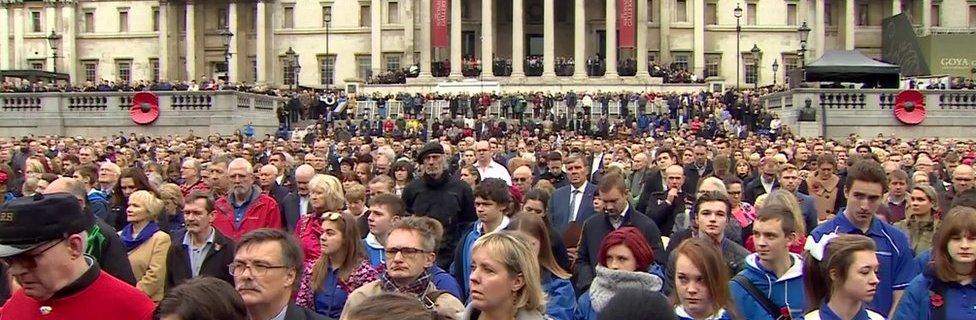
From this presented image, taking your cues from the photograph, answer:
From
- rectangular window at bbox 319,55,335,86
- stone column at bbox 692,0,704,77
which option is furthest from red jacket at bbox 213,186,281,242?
rectangular window at bbox 319,55,335,86

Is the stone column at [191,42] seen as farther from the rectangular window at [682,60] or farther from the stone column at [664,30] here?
the rectangular window at [682,60]

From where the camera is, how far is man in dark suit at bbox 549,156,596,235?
1266cm

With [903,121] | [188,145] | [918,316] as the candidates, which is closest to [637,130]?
[903,121]

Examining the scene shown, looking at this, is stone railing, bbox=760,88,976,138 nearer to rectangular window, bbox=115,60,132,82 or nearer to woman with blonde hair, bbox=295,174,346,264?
woman with blonde hair, bbox=295,174,346,264

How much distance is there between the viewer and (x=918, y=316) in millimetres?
7047

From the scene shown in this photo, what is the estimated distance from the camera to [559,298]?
769 centimetres

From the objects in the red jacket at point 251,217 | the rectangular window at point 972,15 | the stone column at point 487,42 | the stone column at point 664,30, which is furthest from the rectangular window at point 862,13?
the red jacket at point 251,217

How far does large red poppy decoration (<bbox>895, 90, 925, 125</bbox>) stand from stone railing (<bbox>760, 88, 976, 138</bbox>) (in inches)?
7.0

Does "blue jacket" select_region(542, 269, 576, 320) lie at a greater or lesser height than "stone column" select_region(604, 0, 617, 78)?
lesser

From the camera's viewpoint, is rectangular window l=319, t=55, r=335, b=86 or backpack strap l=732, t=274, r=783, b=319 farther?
rectangular window l=319, t=55, r=335, b=86

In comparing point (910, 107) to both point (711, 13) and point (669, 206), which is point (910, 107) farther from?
point (711, 13)

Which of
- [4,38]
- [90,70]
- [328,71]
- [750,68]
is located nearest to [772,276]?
[750,68]

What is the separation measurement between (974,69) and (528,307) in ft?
200

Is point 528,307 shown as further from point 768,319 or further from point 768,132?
point 768,132
